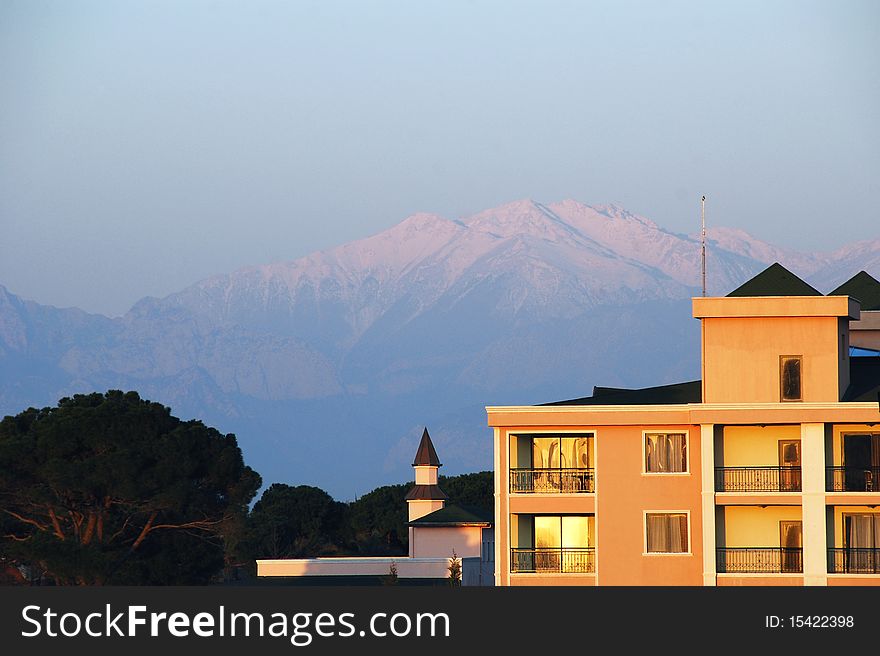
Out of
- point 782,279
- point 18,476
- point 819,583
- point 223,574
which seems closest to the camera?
point 819,583

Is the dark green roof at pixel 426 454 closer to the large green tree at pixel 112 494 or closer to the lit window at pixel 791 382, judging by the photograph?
the large green tree at pixel 112 494

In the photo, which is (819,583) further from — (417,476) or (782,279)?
(417,476)

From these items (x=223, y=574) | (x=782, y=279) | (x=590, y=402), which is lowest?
(x=223, y=574)

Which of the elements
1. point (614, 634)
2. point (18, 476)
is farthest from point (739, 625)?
point (18, 476)

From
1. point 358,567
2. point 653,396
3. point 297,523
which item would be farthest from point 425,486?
point 653,396

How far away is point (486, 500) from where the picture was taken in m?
164

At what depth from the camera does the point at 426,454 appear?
128625mm

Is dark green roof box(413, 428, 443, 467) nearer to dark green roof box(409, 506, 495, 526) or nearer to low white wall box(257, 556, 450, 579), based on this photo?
dark green roof box(409, 506, 495, 526)

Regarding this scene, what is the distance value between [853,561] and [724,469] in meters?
5.91

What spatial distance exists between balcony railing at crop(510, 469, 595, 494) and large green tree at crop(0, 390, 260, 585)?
2226 centimetres

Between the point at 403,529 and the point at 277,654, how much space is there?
113932 millimetres

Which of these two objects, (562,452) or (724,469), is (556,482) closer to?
(562,452)

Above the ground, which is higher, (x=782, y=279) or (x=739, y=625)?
(x=782, y=279)

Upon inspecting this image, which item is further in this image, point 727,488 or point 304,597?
point 727,488
